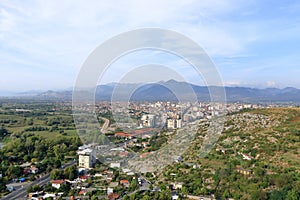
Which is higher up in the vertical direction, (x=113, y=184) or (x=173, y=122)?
(x=173, y=122)

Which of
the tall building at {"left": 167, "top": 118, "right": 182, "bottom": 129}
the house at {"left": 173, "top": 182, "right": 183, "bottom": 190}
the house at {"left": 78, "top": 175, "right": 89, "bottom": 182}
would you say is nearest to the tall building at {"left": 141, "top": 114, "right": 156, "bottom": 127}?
the tall building at {"left": 167, "top": 118, "right": 182, "bottom": 129}

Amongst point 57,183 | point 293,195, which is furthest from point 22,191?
point 293,195

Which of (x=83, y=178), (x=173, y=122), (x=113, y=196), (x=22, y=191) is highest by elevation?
(x=173, y=122)

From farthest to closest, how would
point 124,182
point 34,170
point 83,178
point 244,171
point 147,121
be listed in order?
point 147,121, point 34,170, point 83,178, point 124,182, point 244,171

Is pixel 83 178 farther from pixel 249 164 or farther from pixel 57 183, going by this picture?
pixel 249 164

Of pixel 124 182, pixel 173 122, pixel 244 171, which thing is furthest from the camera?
pixel 173 122

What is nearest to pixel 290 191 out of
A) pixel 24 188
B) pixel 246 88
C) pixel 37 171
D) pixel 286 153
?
pixel 286 153

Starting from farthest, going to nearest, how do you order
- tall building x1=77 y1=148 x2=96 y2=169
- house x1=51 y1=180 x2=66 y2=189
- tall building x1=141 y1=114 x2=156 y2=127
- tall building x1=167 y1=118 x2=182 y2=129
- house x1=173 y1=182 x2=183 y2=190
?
tall building x1=167 y1=118 x2=182 y2=129
tall building x1=141 y1=114 x2=156 y2=127
tall building x1=77 y1=148 x2=96 y2=169
house x1=51 y1=180 x2=66 y2=189
house x1=173 y1=182 x2=183 y2=190

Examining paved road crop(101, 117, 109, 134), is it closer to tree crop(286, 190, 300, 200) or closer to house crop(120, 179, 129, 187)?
house crop(120, 179, 129, 187)

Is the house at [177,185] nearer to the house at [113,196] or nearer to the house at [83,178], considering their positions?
the house at [113,196]

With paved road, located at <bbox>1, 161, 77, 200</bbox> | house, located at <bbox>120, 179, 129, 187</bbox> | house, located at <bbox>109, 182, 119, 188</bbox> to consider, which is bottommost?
paved road, located at <bbox>1, 161, 77, 200</bbox>

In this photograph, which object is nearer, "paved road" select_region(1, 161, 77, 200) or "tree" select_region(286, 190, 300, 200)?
"tree" select_region(286, 190, 300, 200)
